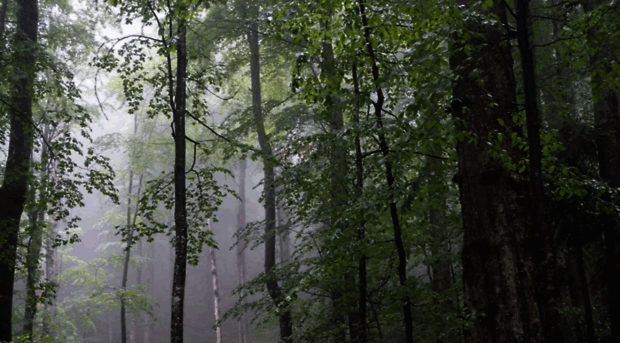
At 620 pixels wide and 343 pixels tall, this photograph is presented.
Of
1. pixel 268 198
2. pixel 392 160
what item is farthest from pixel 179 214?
pixel 268 198

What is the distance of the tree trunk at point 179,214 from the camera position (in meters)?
5.74

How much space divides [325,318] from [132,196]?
1236cm

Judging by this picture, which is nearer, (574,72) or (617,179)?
(617,179)

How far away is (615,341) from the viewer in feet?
20.2

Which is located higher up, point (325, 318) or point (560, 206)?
point (560, 206)

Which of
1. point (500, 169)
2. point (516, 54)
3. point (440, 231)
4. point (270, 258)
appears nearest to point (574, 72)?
point (516, 54)

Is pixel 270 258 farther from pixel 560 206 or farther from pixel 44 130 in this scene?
pixel 44 130

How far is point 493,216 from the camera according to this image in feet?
11.8

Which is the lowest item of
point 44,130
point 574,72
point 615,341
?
point 615,341

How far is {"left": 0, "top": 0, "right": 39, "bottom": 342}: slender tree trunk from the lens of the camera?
266 inches

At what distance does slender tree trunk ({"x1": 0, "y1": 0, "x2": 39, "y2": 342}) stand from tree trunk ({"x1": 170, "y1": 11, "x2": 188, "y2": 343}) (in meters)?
2.36

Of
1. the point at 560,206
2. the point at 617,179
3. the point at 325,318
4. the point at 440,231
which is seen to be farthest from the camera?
the point at 440,231

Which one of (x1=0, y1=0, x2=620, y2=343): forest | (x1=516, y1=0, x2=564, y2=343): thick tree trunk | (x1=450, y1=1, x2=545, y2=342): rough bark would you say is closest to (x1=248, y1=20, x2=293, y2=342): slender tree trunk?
(x1=0, y1=0, x2=620, y2=343): forest

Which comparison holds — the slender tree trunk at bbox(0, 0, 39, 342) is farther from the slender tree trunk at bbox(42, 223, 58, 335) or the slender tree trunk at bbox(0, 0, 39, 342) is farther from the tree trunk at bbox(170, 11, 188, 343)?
the slender tree trunk at bbox(42, 223, 58, 335)
